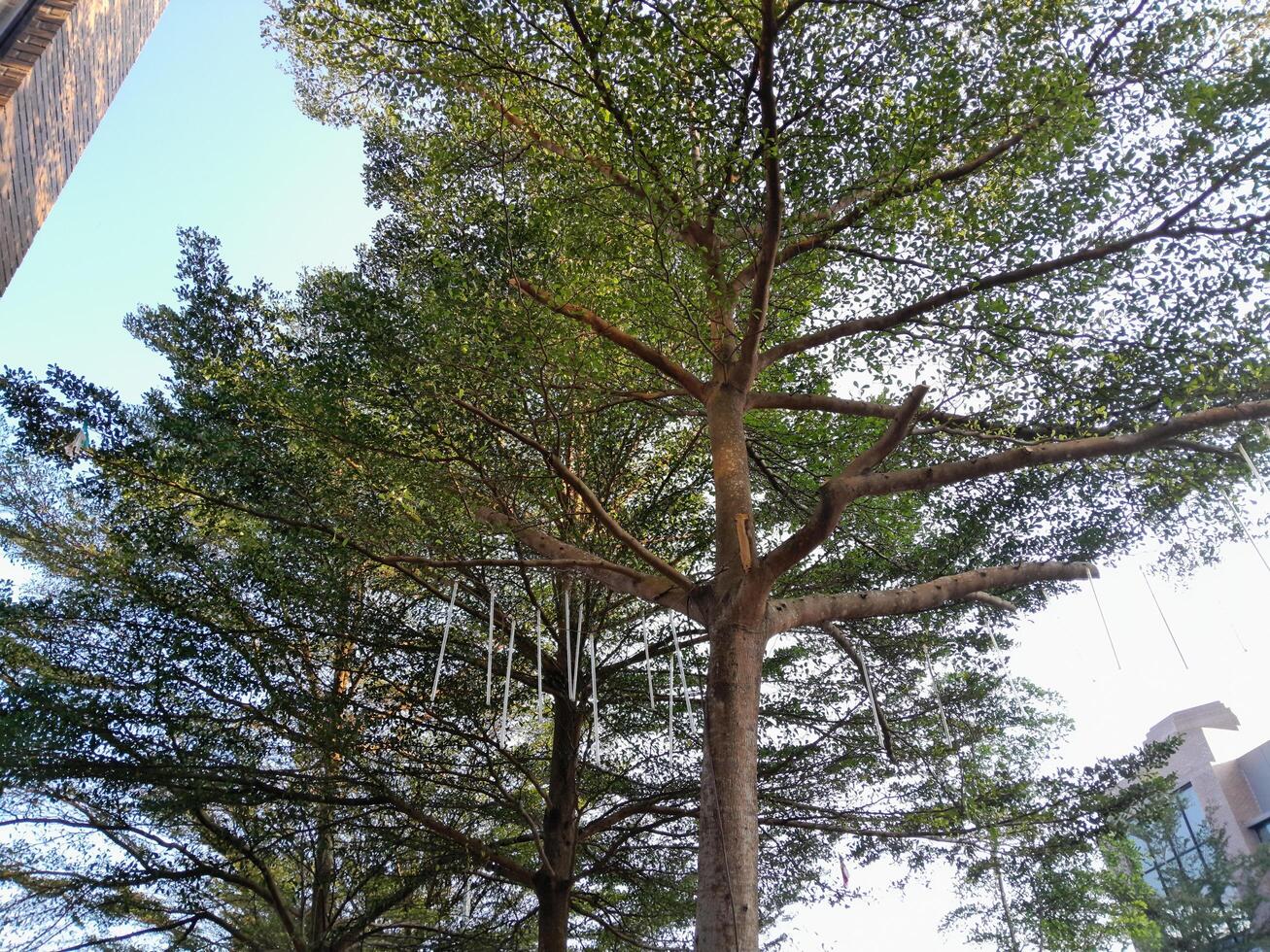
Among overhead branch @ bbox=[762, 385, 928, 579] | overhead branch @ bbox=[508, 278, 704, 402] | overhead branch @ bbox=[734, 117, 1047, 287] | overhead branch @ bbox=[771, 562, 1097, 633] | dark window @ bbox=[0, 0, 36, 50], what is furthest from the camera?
overhead branch @ bbox=[508, 278, 704, 402]

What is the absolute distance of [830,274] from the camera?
716 centimetres

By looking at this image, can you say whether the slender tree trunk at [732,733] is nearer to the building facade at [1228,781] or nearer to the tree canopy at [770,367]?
the tree canopy at [770,367]

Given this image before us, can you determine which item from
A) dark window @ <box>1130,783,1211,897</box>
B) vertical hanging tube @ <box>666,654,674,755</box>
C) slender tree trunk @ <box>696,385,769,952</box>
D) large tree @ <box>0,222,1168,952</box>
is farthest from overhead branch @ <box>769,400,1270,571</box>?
dark window @ <box>1130,783,1211,897</box>

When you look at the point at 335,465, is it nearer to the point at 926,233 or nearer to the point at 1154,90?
the point at 926,233

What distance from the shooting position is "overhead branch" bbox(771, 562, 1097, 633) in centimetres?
567

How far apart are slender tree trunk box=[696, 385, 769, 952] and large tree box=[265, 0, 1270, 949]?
0.02 m

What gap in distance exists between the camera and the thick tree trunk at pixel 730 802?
4586 mm

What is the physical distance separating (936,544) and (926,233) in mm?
2627

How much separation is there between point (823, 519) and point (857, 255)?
2.65 m

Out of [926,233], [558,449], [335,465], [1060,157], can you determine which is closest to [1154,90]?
[1060,157]

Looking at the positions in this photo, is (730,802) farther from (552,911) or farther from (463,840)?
(552,911)

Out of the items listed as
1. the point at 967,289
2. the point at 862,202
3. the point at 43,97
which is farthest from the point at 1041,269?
the point at 43,97

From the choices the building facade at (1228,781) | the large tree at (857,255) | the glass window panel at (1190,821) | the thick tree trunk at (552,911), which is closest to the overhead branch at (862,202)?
the large tree at (857,255)

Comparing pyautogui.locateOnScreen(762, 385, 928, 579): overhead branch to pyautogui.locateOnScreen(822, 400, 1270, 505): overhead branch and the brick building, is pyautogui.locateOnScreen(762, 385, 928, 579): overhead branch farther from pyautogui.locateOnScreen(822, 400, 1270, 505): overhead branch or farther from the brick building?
the brick building
